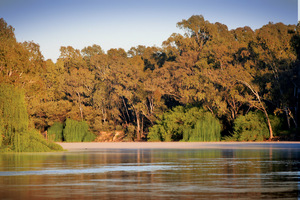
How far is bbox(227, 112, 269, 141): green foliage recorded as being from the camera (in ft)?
163

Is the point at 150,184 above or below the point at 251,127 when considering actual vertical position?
below

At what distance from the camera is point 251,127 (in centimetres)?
5028

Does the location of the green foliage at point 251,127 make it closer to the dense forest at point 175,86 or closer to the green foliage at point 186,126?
the dense forest at point 175,86

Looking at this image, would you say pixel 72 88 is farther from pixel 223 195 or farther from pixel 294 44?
pixel 223 195

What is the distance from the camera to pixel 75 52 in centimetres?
7438

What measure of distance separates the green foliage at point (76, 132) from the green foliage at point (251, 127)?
20814 mm

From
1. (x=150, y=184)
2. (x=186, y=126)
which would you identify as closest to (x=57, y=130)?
(x=186, y=126)

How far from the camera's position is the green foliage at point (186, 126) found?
53125mm

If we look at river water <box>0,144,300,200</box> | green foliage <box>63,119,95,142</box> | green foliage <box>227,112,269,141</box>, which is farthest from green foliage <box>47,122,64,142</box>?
river water <box>0,144,300,200</box>

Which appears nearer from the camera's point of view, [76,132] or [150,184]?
[150,184]

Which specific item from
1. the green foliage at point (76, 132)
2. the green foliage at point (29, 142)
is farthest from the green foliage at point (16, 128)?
the green foliage at point (76, 132)

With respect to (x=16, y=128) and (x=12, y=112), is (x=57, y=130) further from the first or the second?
(x=16, y=128)

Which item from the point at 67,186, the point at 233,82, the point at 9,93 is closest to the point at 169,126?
the point at 233,82

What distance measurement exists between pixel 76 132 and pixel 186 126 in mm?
15323
